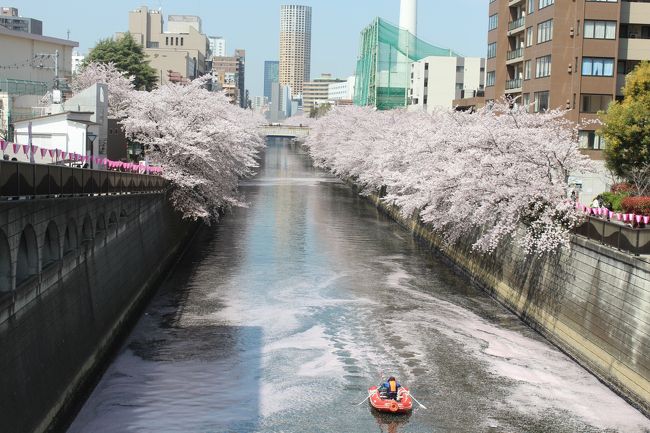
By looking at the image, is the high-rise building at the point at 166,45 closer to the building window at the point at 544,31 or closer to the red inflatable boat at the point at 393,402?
the building window at the point at 544,31

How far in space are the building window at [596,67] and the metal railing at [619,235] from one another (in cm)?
2510

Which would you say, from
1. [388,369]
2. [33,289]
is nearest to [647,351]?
[388,369]

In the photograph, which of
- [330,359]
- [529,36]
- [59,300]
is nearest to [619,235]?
[330,359]

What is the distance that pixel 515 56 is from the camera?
6191cm

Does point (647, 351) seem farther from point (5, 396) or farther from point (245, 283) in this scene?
point (245, 283)

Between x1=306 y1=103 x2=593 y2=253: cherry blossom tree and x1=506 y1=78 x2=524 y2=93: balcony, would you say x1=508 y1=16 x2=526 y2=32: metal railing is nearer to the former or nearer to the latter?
x1=506 y1=78 x2=524 y2=93: balcony

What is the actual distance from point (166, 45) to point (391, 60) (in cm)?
6242

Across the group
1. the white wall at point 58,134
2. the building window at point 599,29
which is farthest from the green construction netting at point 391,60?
the white wall at point 58,134

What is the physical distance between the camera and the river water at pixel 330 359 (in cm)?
2136

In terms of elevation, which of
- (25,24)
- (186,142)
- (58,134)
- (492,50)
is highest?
(25,24)

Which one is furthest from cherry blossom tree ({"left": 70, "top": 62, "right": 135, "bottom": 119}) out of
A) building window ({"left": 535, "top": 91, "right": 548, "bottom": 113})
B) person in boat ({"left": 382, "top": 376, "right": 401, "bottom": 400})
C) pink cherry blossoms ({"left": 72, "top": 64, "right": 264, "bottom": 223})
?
person in boat ({"left": 382, "top": 376, "right": 401, "bottom": 400})

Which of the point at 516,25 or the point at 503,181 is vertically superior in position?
the point at 516,25

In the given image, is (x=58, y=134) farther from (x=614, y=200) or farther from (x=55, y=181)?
(x=614, y=200)

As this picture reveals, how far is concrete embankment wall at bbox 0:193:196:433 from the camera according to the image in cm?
1692
